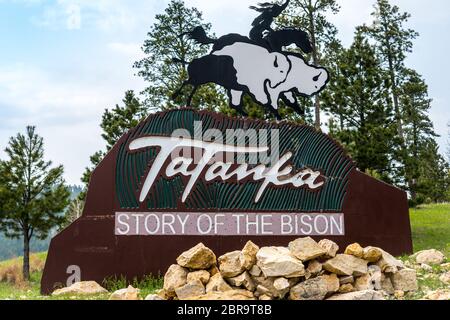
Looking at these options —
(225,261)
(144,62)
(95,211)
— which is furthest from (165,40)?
(225,261)

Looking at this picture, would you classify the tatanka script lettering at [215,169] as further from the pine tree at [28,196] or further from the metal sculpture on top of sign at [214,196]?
the pine tree at [28,196]

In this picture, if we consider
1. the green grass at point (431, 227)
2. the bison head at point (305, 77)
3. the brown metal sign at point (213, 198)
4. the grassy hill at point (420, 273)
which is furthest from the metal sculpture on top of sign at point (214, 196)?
the green grass at point (431, 227)

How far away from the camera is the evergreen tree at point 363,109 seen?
20.4 m

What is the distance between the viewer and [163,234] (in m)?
12.1

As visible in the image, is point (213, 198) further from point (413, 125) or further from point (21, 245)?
point (21, 245)

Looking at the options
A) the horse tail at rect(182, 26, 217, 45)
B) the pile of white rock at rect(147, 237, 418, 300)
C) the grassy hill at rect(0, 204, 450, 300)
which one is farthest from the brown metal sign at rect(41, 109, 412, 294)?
the horse tail at rect(182, 26, 217, 45)

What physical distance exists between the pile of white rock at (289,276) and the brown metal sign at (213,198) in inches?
94.7

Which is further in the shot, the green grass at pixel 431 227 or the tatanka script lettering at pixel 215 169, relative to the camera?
the green grass at pixel 431 227

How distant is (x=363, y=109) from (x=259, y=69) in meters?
8.35

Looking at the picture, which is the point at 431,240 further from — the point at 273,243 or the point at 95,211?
the point at 95,211

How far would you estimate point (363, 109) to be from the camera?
21297mm

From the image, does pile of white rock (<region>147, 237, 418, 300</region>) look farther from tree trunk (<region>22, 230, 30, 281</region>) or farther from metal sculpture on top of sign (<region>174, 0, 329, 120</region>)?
tree trunk (<region>22, 230, 30, 281</region>)

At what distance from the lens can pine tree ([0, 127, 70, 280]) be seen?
22875 millimetres
